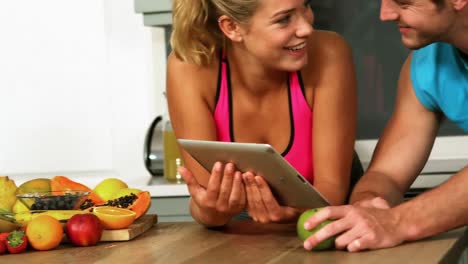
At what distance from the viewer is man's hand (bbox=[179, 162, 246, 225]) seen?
1.89 meters

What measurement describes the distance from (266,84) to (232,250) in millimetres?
708

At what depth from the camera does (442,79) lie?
2080 millimetres

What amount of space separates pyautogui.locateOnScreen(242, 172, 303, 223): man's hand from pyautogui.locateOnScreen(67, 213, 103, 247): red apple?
317 millimetres

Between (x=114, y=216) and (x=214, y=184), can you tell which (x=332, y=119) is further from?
(x=114, y=216)

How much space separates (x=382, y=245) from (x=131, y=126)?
2075mm

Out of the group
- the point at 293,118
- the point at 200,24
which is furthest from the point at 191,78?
the point at 293,118

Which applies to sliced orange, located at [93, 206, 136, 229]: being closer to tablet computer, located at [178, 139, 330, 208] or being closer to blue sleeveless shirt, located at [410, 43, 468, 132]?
tablet computer, located at [178, 139, 330, 208]

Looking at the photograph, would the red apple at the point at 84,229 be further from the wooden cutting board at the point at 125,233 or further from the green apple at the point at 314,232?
the green apple at the point at 314,232

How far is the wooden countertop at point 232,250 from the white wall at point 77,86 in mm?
1664

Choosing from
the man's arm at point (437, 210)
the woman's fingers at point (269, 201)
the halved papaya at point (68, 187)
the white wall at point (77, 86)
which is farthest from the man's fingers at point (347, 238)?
the white wall at point (77, 86)

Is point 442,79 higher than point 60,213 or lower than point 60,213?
higher

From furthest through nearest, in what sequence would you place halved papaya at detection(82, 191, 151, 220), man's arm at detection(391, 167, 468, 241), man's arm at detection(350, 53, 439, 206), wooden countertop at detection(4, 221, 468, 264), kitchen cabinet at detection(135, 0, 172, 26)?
kitchen cabinet at detection(135, 0, 172, 26), man's arm at detection(350, 53, 439, 206), halved papaya at detection(82, 191, 151, 220), man's arm at detection(391, 167, 468, 241), wooden countertop at detection(4, 221, 468, 264)

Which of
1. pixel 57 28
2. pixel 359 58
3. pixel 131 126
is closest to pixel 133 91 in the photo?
pixel 131 126

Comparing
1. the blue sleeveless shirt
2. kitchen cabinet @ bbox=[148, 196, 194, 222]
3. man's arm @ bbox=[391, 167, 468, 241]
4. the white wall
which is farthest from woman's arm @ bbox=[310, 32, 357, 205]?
the white wall
